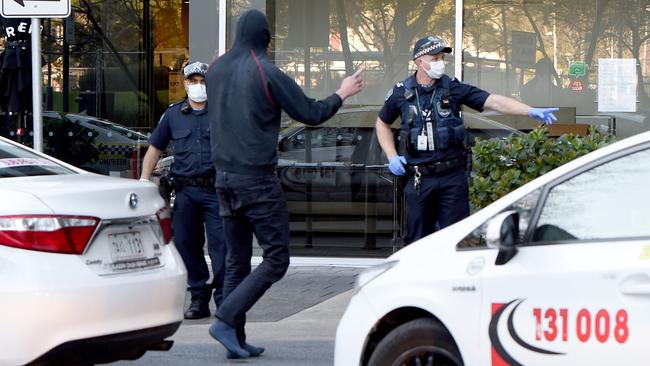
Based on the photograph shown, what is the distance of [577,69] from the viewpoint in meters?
11.4

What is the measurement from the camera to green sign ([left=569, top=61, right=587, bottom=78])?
11.4m

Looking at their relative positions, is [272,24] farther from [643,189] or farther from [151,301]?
[643,189]

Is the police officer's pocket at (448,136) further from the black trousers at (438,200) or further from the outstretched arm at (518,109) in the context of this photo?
the outstretched arm at (518,109)

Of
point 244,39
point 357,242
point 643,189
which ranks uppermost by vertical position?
point 244,39

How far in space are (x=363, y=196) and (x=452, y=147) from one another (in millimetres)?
3674

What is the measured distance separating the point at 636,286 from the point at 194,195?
4586 millimetres

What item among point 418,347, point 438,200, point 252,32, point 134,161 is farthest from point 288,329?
point 134,161

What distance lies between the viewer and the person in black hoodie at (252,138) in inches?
267

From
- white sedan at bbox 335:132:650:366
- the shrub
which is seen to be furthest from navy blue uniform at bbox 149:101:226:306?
white sedan at bbox 335:132:650:366

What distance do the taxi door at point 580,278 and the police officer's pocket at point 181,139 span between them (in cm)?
400

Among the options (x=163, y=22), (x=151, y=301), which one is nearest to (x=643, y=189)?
(x=151, y=301)

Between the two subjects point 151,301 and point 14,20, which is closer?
point 151,301

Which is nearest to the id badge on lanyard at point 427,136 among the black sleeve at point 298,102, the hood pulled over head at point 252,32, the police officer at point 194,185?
the black sleeve at point 298,102

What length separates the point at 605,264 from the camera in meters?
4.52
